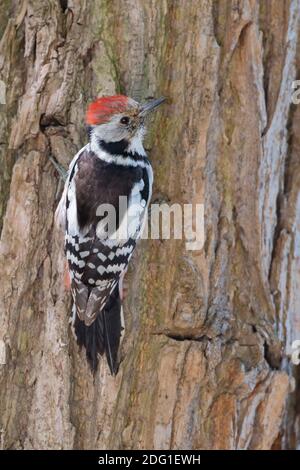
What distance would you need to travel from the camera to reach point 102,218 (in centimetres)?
434

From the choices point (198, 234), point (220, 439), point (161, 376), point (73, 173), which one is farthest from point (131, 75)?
point (220, 439)

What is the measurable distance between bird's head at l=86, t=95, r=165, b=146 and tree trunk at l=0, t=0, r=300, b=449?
7 cm

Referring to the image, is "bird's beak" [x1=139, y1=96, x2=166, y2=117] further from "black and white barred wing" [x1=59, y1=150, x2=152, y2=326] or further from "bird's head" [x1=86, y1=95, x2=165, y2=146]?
"black and white barred wing" [x1=59, y1=150, x2=152, y2=326]

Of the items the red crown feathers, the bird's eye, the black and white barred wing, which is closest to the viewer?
the black and white barred wing

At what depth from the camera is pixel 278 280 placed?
14.7ft

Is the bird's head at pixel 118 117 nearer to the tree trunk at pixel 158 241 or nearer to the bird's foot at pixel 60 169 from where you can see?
the tree trunk at pixel 158 241

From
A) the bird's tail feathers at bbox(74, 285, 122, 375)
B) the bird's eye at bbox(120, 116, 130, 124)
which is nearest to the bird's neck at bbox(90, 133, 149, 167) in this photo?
the bird's eye at bbox(120, 116, 130, 124)

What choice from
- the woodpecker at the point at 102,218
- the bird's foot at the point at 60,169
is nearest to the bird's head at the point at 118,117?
the woodpecker at the point at 102,218

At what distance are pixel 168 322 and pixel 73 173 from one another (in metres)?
0.89

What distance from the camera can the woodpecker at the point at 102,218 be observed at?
416cm

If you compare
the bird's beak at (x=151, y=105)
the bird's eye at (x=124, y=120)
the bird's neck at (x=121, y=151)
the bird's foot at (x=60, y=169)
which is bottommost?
the bird's foot at (x=60, y=169)

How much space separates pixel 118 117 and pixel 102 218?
0.56m

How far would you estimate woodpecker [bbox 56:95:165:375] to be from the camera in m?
4.16

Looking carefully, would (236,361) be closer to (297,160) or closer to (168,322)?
(168,322)
